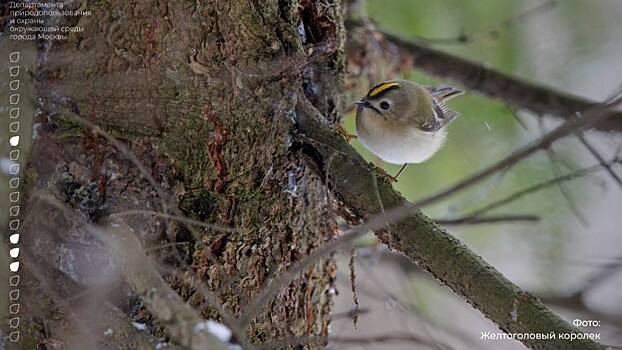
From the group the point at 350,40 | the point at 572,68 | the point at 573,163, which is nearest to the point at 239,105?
the point at 350,40

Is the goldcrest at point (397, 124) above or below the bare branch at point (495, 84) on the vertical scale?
below

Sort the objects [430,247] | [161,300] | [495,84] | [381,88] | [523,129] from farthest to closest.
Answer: [523,129]
[495,84]
[381,88]
[430,247]
[161,300]

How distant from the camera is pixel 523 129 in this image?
8.18ft

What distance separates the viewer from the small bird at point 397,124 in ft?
6.61

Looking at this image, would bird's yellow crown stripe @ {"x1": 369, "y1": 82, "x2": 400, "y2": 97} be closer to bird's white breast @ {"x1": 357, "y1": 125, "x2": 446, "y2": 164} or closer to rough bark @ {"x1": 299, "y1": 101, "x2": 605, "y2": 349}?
bird's white breast @ {"x1": 357, "y1": 125, "x2": 446, "y2": 164}

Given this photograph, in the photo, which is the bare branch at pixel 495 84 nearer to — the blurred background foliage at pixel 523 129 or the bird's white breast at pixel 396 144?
the blurred background foliage at pixel 523 129

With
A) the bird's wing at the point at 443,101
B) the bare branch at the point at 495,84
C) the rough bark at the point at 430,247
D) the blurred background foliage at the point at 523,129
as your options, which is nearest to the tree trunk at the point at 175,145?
the rough bark at the point at 430,247

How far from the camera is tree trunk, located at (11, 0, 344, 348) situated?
1.35 metres

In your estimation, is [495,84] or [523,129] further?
[523,129]

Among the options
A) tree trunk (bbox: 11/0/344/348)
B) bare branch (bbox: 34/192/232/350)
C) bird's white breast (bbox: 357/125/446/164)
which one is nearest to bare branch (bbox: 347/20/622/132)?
bird's white breast (bbox: 357/125/446/164)

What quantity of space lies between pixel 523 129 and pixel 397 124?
68 centimetres

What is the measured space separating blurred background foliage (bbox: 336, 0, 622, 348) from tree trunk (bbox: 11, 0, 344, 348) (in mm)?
986

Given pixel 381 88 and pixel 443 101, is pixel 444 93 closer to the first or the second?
pixel 443 101

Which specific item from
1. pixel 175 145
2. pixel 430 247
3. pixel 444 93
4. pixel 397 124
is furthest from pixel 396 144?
pixel 175 145
